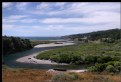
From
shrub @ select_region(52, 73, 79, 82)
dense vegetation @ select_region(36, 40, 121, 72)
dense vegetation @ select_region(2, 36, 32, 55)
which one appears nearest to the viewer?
dense vegetation @ select_region(2, 36, 32, 55)

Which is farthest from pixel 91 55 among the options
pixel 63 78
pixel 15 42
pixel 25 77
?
pixel 63 78

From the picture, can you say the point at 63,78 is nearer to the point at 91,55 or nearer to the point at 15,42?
the point at 15,42

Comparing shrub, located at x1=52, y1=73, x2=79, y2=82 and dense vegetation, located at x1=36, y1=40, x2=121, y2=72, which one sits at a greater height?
shrub, located at x1=52, y1=73, x2=79, y2=82

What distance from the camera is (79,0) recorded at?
125cm

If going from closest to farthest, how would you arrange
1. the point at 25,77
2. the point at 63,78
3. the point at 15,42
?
1. the point at 63,78
2. the point at 25,77
3. the point at 15,42

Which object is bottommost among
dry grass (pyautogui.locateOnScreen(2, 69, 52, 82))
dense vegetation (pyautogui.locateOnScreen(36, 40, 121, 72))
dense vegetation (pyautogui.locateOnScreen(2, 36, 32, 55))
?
dense vegetation (pyautogui.locateOnScreen(36, 40, 121, 72))

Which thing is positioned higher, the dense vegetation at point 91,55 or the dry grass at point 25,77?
the dry grass at point 25,77

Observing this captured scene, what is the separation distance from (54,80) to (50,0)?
284 centimetres

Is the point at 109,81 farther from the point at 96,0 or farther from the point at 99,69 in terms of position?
the point at 99,69

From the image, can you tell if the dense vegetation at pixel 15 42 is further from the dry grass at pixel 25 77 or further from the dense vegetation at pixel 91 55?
the dense vegetation at pixel 91 55

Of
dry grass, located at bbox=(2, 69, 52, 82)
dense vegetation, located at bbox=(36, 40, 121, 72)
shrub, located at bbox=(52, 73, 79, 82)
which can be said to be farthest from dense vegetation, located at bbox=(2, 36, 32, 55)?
dense vegetation, located at bbox=(36, 40, 121, 72)

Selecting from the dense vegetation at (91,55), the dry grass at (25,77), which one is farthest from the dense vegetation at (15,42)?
the dense vegetation at (91,55)

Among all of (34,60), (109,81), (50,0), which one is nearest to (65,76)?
(109,81)

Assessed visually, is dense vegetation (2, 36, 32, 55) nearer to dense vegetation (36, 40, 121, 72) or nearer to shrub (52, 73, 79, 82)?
shrub (52, 73, 79, 82)
